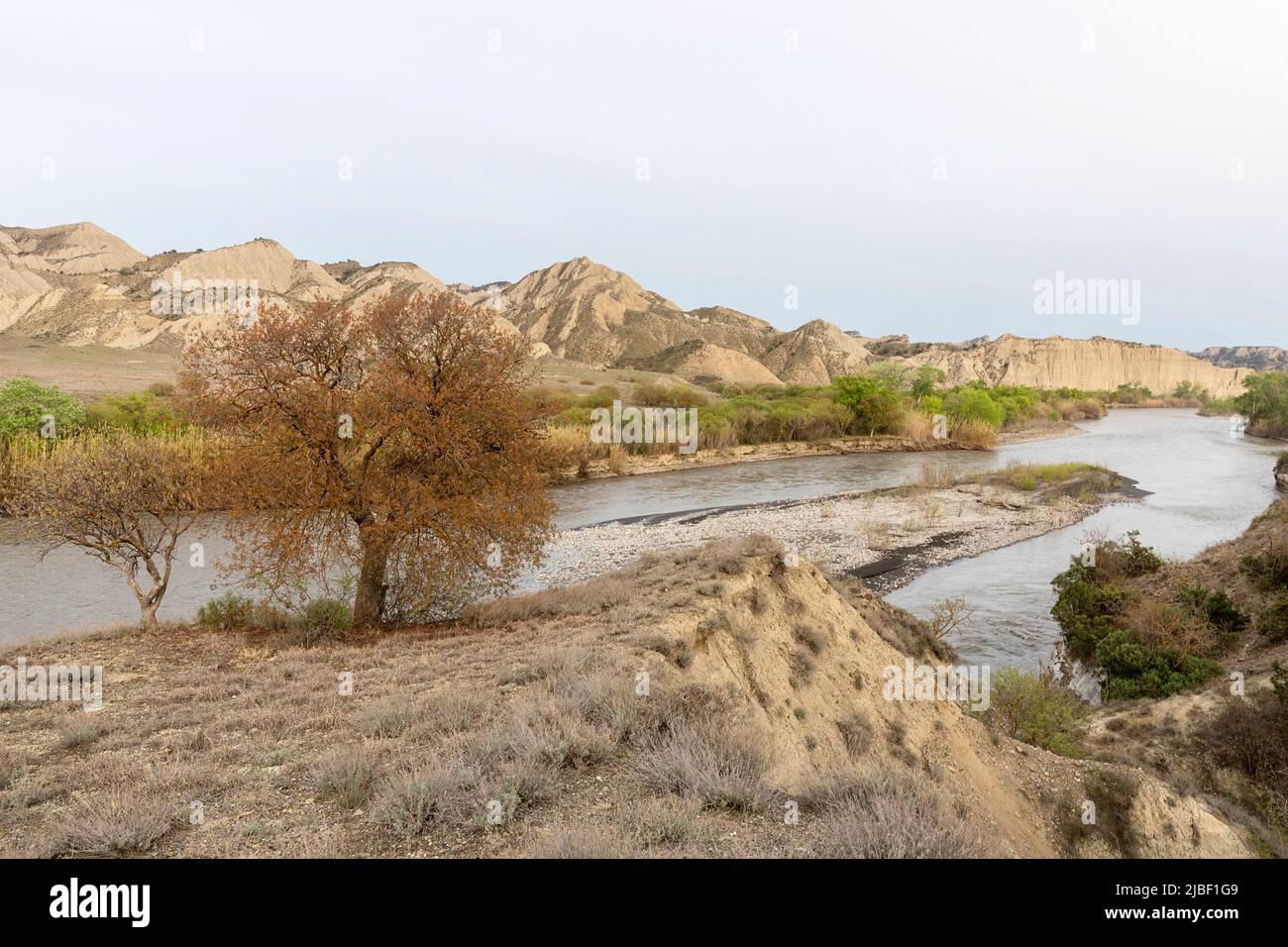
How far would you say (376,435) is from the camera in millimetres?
11898

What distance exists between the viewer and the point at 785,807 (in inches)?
183

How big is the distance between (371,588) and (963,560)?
20.9 metres

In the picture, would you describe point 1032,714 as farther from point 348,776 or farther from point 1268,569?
point 348,776

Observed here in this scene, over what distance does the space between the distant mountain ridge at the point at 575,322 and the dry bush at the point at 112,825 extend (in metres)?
74.7

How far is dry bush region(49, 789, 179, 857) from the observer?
4090 millimetres

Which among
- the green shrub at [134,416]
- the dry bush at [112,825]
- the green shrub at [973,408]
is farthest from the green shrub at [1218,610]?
the green shrub at [973,408]

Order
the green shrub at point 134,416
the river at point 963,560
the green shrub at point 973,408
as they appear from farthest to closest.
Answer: the green shrub at point 973,408 → the green shrub at point 134,416 → the river at point 963,560

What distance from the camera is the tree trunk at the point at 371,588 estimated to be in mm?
12453

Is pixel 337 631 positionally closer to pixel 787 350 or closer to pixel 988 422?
pixel 988 422

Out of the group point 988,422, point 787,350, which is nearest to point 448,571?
point 988,422

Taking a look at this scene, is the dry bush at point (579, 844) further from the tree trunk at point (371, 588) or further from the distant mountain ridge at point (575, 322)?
the distant mountain ridge at point (575, 322)

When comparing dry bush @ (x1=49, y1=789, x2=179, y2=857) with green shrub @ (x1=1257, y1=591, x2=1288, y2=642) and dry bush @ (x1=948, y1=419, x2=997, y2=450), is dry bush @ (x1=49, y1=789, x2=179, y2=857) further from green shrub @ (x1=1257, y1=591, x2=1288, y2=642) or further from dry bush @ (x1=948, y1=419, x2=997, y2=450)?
dry bush @ (x1=948, y1=419, x2=997, y2=450)
